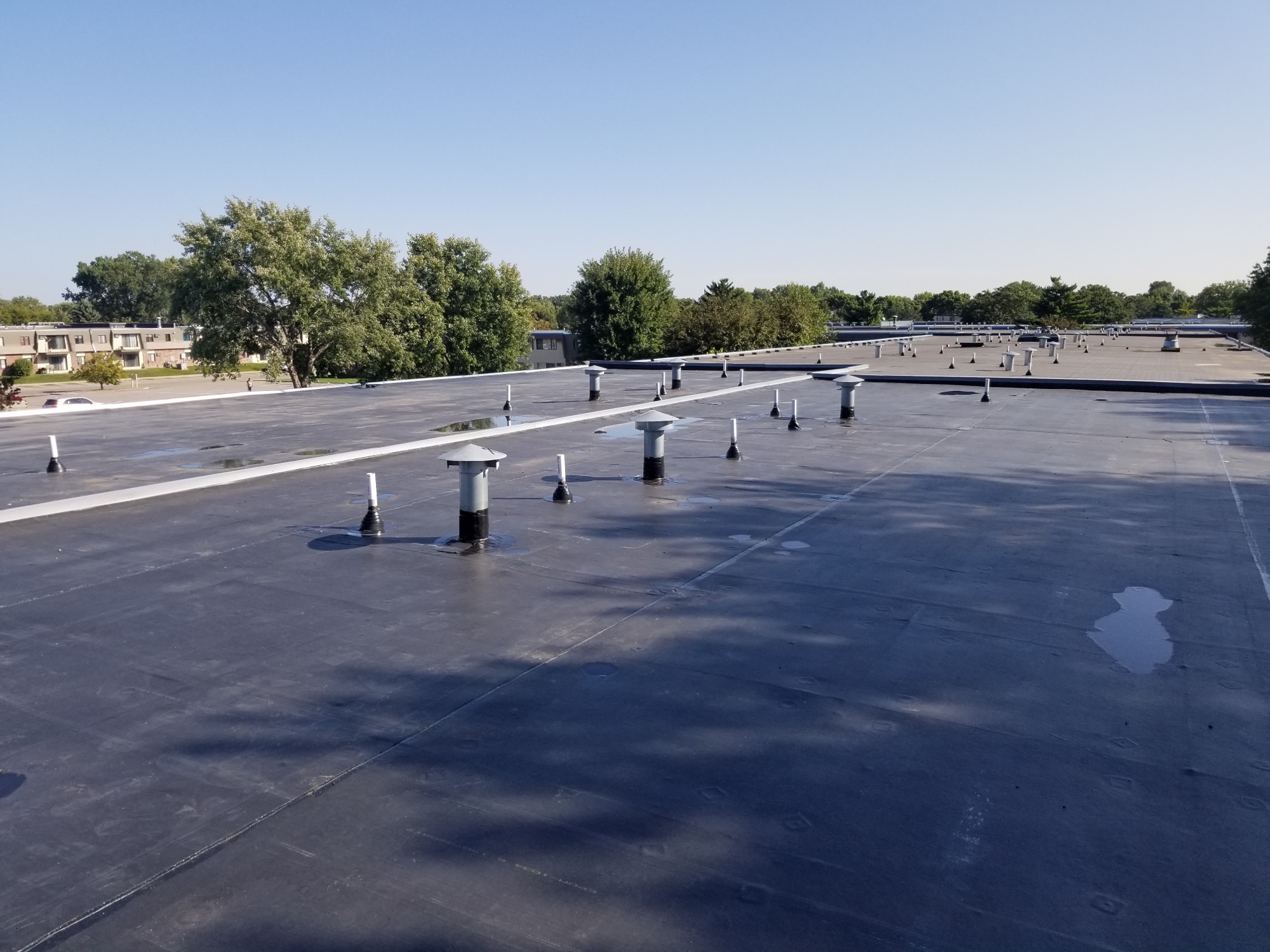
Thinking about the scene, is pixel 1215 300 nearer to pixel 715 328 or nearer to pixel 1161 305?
pixel 1161 305

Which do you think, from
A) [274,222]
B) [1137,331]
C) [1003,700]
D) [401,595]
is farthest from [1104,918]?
[1137,331]

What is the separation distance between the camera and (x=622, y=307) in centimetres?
7519

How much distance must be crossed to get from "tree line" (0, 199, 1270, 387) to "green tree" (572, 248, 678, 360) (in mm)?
114

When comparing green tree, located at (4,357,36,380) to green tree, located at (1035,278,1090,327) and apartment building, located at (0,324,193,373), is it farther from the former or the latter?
green tree, located at (1035,278,1090,327)

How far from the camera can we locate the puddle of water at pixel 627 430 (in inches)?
754

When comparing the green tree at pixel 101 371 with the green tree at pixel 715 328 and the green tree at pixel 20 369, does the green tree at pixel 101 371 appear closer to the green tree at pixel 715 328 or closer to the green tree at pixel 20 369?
the green tree at pixel 20 369

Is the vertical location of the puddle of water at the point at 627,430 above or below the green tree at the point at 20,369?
below

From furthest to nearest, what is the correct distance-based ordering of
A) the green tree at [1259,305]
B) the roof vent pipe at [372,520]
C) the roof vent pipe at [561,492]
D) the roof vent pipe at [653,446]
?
1. the green tree at [1259,305]
2. the roof vent pipe at [653,446]
3. the roof vent pipe at [561,492]
4. the roof vent pipe at [372,520]

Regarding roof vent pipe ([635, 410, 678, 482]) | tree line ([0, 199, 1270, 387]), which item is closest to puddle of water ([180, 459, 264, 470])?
roof vent pipe ([635, 410, 678, 482])

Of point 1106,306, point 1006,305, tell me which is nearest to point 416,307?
point 1006,305

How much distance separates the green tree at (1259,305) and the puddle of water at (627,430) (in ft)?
175

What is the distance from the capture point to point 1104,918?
12.8 ft

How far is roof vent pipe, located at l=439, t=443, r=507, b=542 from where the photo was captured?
10.1m

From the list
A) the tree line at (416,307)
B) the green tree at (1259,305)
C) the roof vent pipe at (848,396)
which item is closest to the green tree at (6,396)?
the tree line at (416,307)
